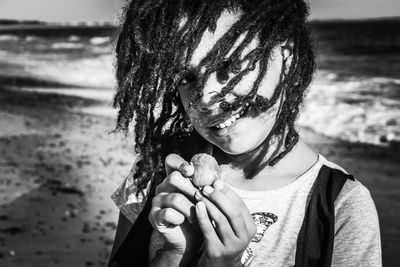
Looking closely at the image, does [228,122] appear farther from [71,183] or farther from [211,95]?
[71,183]

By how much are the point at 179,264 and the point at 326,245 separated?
20.2 inches

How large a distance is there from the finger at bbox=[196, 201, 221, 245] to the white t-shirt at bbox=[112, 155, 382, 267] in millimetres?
296

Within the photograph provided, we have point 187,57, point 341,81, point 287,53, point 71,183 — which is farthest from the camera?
point 341,81

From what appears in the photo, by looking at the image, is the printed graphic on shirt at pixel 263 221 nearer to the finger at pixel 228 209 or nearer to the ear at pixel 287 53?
the finger at pixel 228 209

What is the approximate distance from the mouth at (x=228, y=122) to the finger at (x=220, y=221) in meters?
0.35

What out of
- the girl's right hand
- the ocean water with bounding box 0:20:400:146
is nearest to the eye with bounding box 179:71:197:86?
A: the girl's right hand

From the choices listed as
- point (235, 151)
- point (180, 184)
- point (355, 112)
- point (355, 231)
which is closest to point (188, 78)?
point (235, 151)

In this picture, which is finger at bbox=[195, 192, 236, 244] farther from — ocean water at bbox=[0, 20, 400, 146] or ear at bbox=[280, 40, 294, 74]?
ocean water at bbox=[0, 20, 400, 146]

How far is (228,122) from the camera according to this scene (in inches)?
84.2

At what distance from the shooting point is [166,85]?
2.31 m

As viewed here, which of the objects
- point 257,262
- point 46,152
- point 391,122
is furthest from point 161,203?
point 391,122

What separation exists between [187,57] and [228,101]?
21 centimetres

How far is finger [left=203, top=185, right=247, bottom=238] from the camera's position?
1.85 metres

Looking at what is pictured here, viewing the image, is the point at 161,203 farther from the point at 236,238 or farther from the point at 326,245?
the point at 326,245
